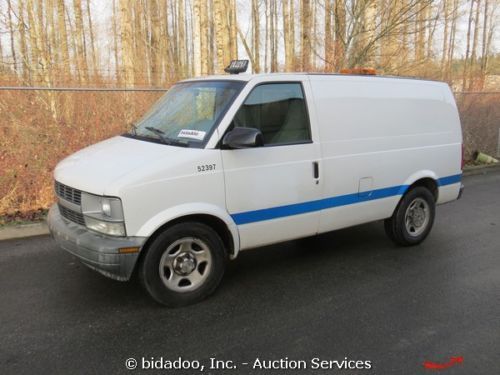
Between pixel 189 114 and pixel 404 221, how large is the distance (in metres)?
2.99

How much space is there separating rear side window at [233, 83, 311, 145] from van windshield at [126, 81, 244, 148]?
0.60ft

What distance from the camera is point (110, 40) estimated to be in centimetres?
2197

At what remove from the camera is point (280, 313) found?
3877mm

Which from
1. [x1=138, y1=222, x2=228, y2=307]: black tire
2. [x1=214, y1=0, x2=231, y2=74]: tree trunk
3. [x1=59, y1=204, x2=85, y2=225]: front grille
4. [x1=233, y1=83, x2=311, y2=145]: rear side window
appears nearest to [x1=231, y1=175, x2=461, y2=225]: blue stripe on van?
[x1=138, y1=222, x2=228, y2=307]: black tire

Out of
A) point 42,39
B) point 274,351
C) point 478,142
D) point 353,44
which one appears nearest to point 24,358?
point 274,351

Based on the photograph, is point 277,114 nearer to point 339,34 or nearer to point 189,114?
point 189,114

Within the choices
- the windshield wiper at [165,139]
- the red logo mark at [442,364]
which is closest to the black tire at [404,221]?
the red logo mark at [442,364]

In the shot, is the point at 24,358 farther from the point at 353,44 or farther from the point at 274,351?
the point at 353,44

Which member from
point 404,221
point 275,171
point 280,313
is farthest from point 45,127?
point 404,221

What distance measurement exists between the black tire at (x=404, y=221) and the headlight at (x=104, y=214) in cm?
339

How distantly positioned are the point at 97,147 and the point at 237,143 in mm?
1569

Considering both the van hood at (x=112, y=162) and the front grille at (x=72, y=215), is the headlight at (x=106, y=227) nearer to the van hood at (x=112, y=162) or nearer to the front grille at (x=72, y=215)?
the front grille at (x=72, y=215)

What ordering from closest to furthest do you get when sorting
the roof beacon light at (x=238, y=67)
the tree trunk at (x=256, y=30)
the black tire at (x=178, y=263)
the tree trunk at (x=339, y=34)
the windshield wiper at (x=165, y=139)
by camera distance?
1. the black tire at (x=178, y=263)
2. the windshield wiper at (x=165, y=139)
3. the roof beacon light at (x=238, y=67)
4. the tree trunk at (x=339, y=34)
5. the tree trunk at (x=256, y=30)

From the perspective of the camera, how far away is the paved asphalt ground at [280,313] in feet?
10.7
